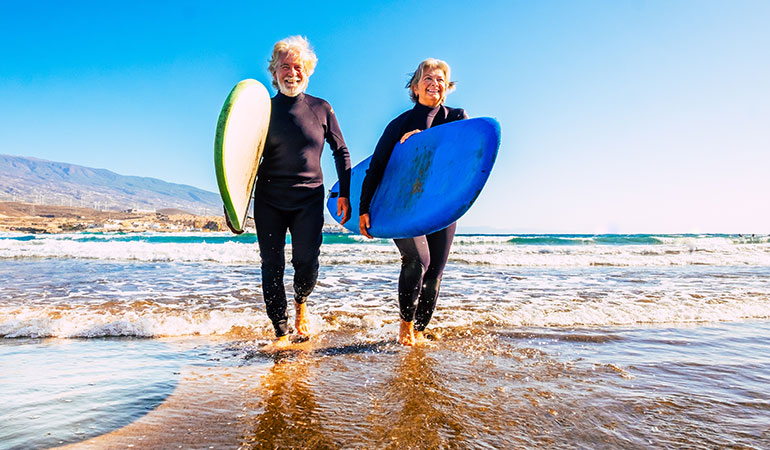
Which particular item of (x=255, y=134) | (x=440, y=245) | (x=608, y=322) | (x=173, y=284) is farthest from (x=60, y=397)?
(x=173, y=284)

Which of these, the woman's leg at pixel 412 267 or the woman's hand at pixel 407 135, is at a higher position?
the woman's hand at pixel 407 135

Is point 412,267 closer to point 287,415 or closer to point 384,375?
point 384,375

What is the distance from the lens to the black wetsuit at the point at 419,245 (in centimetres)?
328

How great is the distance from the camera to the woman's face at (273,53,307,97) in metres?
3.25

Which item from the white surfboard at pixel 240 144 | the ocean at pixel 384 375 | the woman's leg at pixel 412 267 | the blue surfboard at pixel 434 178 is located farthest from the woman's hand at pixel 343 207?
the ocean at pixel 384 375

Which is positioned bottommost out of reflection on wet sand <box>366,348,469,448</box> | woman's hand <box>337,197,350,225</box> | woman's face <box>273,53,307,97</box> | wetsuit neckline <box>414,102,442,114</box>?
reflection on wet sand <box>366,348,469,448</box>

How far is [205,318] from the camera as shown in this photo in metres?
4.25

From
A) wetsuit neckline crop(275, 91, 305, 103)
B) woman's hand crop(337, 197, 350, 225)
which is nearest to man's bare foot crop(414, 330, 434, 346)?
woman's hand crop(337, 197, 350, 225)

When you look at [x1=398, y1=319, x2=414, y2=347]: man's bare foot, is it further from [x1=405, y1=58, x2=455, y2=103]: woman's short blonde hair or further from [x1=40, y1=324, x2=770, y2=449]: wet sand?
[x1=405, y1=58, x2=455, y2=103]: woman's short blonde hair

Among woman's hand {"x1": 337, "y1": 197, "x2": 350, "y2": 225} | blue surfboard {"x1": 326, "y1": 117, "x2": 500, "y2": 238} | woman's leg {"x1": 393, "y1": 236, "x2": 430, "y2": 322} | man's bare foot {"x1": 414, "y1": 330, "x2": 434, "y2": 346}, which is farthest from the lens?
woman's hand {"x1": 337, "y1": 197, "x2": 350, "y2": 225}

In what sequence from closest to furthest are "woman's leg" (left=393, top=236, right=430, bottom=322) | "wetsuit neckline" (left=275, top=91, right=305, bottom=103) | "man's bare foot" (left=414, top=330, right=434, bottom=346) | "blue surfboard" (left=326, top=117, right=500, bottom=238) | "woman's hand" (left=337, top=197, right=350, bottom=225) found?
"blue surfboard" (left=326, top=117, right=500, bottom=238)
"woman's leg" (left=393, top=236, right=430, bottom=322)
"wetsuit neckline" (left=275, top=91, right=305, bottom=103)
"man's bare foot" (left=414, top=330, right=434, bottom=346)
"woman's hand" (left=337, top=197, right=350, bottom=225)

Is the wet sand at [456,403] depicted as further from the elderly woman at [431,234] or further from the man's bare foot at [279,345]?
the elderly woman at [431,234]

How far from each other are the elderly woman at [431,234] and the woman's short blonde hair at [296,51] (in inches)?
29.9

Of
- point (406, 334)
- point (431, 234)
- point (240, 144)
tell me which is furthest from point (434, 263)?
point (240, 144)
